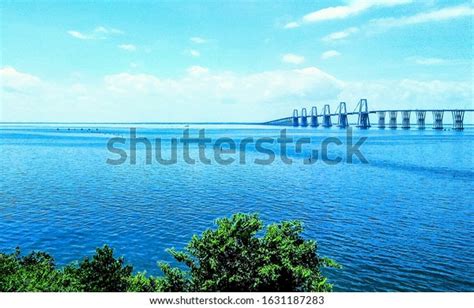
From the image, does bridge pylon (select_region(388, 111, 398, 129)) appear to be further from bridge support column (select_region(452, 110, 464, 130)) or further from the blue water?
the blue water

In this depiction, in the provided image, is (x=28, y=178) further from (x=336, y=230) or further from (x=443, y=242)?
(x=443, y=242)

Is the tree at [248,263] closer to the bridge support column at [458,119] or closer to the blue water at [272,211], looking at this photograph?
the blue water at [272,211]

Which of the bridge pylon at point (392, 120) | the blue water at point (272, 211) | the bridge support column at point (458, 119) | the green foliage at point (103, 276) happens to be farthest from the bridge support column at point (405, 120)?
the green foliage at point (103, 276)

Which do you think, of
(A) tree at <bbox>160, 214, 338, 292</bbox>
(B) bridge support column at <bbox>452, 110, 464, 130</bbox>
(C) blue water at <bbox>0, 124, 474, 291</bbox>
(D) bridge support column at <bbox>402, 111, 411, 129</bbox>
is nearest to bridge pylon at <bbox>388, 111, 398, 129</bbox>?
(D) bridge support column at <bbox>402, 111, 411, 129</bbox>

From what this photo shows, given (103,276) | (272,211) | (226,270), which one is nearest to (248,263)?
(226,270)

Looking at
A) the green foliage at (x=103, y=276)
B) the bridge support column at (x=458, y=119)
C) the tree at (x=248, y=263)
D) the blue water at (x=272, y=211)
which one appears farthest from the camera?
the bridge support column at (x=458, y=119)

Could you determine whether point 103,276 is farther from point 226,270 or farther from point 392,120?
point 392,120


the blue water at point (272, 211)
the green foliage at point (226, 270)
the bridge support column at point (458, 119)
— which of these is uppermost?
the bridge support column at point (458, 119)
